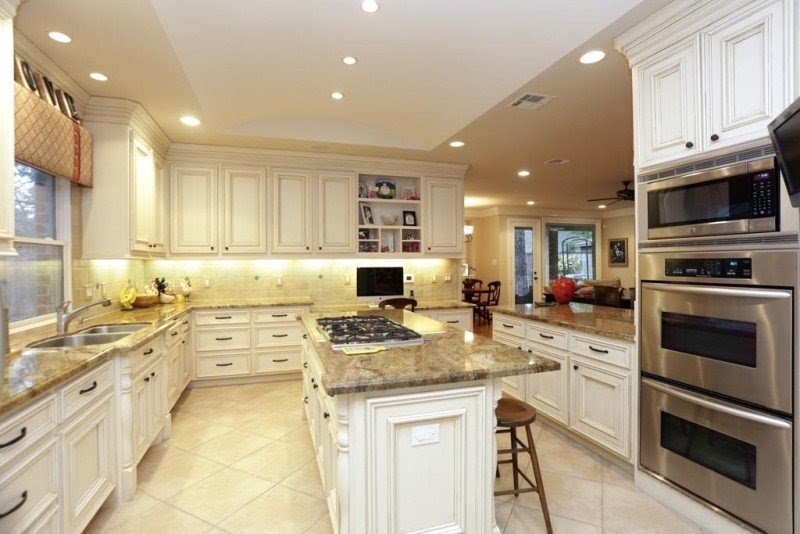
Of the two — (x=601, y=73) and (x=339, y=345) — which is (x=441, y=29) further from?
(x=339, y=345)

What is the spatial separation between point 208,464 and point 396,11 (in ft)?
9.96

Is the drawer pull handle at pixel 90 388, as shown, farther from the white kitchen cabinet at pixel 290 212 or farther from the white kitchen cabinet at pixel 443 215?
the white kitchen cabinet at pixel 443 215

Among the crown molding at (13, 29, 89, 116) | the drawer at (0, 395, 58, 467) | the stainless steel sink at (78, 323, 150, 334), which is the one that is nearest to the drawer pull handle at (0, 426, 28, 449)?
the drawer at (0, 395, 58, 467)

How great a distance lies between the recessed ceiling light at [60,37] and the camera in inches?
91.4

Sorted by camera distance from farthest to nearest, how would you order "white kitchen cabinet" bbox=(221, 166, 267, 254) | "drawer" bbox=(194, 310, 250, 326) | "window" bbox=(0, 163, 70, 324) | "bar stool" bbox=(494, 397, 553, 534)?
"white kitchen cabinet" bbox=(221, 166, 267, 254), "drawer" bbox=(194, 310, 250, 326), "window" bbox=(0, 163, 70, 324), "bar stool" bbox=(494, 397, 553, 534)

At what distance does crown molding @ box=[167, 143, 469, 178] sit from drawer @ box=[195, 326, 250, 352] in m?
1.86

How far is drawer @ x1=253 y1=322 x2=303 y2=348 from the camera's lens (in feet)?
14.3

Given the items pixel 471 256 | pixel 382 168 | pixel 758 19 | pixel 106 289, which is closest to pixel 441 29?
pixel 758 19

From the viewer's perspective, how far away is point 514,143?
428 centimetres

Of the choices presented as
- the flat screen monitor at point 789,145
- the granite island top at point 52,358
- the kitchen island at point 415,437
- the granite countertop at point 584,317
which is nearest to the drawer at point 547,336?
the granite countertop at point 584,317

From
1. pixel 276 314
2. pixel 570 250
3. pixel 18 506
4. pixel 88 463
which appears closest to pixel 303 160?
pixel 276 314

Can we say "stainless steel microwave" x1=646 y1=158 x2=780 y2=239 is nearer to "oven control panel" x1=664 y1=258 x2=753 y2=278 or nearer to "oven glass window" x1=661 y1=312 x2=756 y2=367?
"oven control panel" x1=664 y1=258 x2=753 y2=278

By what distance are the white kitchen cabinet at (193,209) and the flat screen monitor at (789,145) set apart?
15.0ft

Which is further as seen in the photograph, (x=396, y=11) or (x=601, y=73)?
(x=601, y=73)
